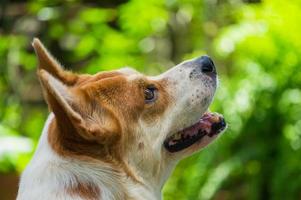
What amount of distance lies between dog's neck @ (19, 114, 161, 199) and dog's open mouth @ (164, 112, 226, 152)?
41cm

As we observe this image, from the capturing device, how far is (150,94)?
4293mm

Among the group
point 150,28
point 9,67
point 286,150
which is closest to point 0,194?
point 9,67

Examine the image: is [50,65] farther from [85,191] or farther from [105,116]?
[85,191]

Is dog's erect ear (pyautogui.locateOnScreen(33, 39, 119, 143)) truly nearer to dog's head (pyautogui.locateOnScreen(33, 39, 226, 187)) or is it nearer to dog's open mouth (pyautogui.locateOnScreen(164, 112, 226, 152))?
dog's head (pyautogui.locateOnScreen(33, 39, 226, 187))

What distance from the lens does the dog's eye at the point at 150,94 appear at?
168 inches

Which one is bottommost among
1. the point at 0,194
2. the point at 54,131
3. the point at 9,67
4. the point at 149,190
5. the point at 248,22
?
the point at 0,194

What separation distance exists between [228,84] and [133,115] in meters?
3.73

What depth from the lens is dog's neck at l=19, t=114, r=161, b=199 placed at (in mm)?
3740

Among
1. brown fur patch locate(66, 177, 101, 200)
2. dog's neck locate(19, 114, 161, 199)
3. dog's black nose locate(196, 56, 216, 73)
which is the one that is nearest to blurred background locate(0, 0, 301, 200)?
dog's black nose locate(196, 56, 216, 73)

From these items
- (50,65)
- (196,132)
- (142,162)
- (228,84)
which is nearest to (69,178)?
(142,162)

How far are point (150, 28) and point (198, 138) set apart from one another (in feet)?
13.2

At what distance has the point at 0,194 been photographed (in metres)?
8.22

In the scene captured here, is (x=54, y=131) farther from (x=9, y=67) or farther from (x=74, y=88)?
(x=9, y=67)

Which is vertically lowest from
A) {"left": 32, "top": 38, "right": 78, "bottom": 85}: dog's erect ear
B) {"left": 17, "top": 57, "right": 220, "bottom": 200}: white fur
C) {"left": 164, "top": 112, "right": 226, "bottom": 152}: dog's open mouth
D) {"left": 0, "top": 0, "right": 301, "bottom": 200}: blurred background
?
{"left": 0, "top": 0, "right": 301, "bottom": 200}: blurred background
